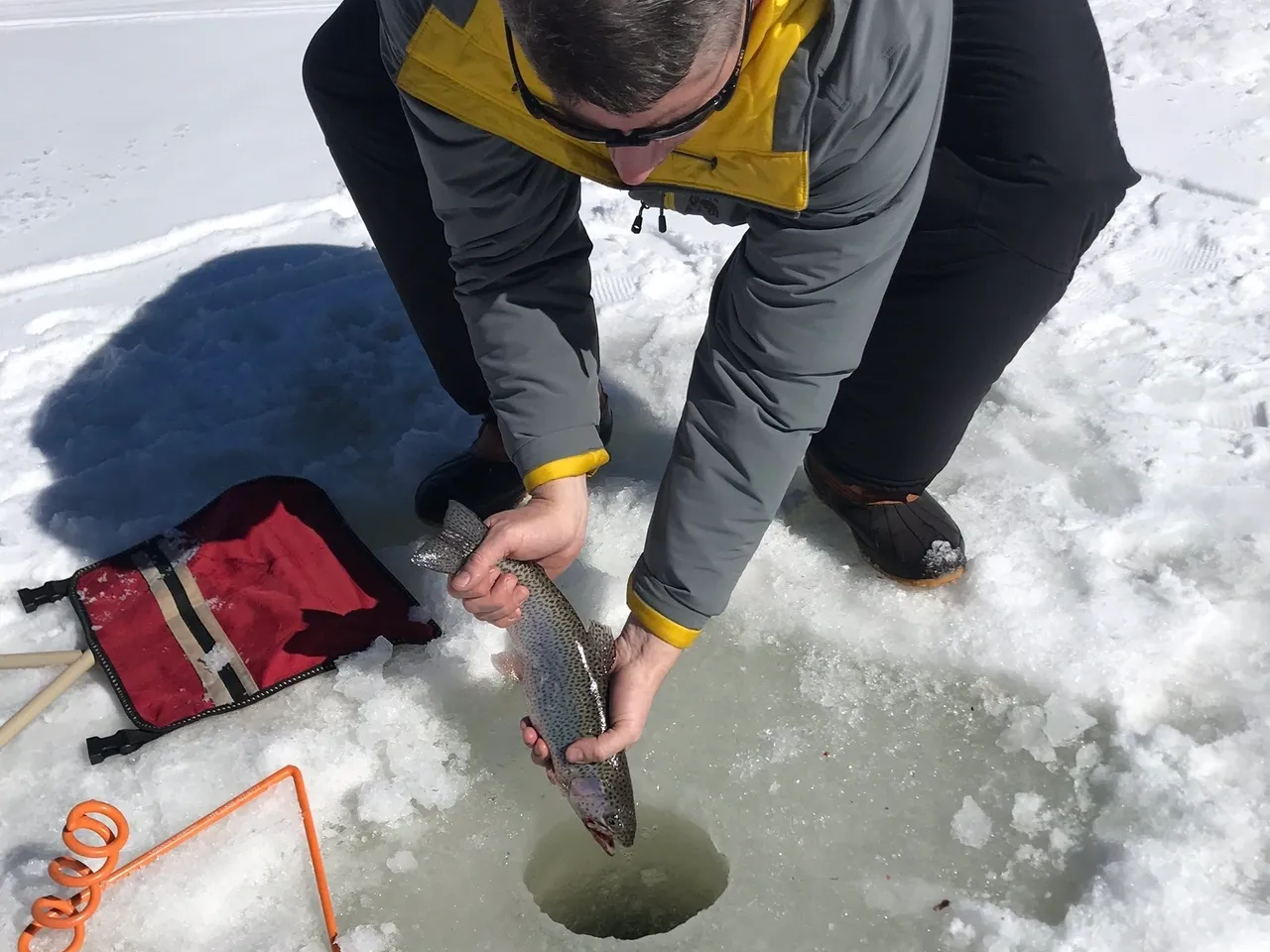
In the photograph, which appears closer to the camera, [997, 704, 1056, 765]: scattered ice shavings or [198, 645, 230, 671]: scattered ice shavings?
[997, 704, 1056, 765]: scattered ice shavings

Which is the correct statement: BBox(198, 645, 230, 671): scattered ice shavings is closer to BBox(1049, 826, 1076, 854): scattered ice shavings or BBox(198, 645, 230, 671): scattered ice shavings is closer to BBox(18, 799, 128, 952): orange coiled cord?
BBox(18, 799, 128, 952): orange coiled cord

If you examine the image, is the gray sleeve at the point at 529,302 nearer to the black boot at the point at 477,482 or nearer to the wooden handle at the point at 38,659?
the black boot at the point at 477,482

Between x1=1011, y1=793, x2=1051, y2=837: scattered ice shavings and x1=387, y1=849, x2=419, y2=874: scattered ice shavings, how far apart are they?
1194 mm

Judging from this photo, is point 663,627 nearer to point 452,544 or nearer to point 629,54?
point 452,544

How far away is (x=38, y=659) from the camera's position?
2289 mm

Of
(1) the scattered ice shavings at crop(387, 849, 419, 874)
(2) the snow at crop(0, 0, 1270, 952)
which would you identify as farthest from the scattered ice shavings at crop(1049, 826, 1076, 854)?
(1) the scattered ice shavings at crop(387, 849, 419, 874)

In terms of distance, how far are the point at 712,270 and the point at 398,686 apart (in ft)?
6.12

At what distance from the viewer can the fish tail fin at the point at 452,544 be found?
201 cm

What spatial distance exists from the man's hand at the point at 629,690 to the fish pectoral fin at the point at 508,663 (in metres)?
0.11

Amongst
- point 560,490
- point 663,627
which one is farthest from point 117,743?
point 663,627

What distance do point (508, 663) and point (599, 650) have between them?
218 millimetres

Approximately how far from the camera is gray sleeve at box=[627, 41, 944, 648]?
158cm

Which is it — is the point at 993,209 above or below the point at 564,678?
above

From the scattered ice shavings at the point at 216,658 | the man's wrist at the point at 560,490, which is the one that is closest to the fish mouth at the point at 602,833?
the man's wrist at the point at 560,490
